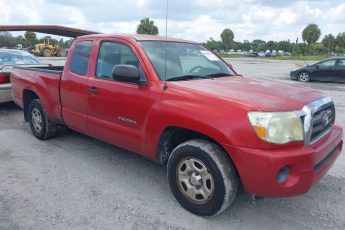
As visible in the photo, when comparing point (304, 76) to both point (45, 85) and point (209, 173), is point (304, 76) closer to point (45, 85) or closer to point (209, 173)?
point (45, 85)

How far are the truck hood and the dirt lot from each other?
1.15m

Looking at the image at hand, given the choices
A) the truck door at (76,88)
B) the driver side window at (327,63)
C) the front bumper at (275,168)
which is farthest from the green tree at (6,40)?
the front bumper at (275,168)

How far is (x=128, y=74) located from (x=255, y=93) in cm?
133

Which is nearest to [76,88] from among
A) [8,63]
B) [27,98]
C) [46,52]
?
[27,98]

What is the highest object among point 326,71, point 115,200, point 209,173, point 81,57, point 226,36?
point 226,36

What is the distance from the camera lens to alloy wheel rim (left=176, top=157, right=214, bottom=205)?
11.4 ft

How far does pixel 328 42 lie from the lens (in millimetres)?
63469

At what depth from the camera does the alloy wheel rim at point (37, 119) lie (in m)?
6.04

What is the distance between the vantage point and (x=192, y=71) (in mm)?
4336

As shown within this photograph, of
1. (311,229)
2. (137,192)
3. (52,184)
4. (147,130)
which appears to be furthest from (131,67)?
(311,229)

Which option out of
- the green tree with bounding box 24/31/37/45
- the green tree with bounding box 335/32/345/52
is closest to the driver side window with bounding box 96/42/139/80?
the green tree with bounding box 24/31/37/45

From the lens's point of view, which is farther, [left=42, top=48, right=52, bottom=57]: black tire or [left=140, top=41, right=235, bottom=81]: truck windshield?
[left=42, top=48, right=52, bottom=57]: black tire

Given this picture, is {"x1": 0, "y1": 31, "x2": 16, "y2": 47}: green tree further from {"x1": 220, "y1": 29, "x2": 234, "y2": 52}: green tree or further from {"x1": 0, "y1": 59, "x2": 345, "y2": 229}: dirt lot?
{"x1": 0, "y1": 59, "x2": 345, "y2": 229}: dirt lot

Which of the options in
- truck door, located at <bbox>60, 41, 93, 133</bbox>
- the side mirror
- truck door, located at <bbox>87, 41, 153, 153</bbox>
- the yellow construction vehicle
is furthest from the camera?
the yellow construction vehicle
